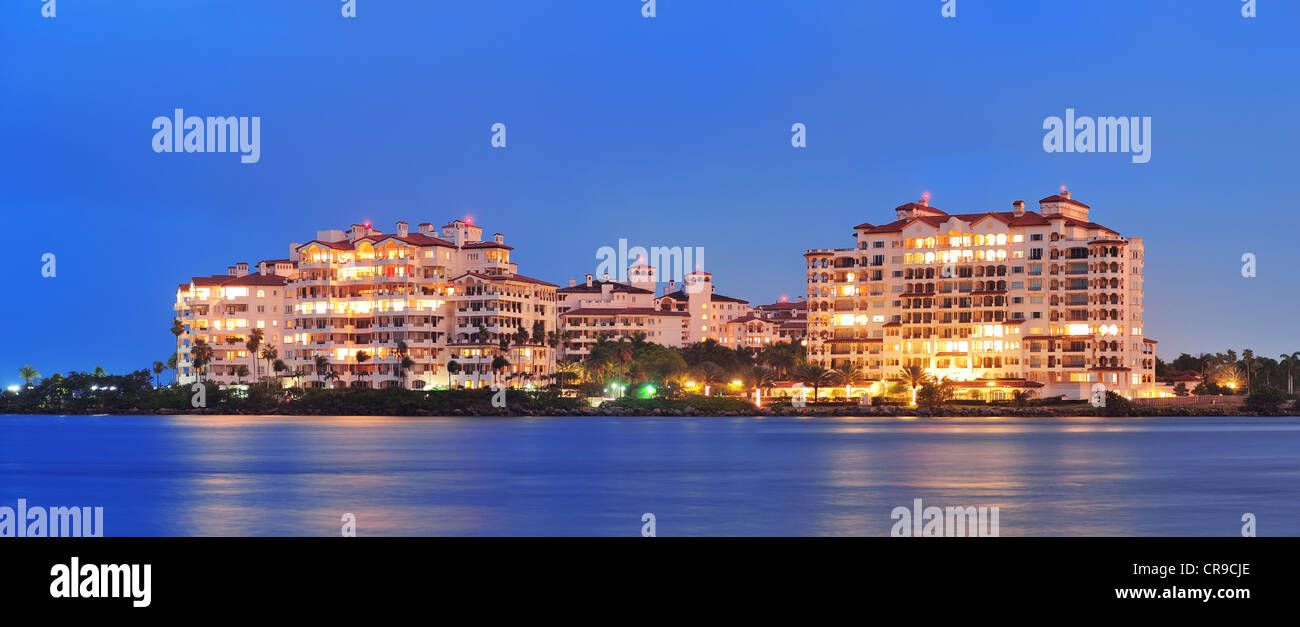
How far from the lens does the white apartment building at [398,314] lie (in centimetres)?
17138

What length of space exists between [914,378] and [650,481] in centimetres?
11212

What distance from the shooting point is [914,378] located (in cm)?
16750

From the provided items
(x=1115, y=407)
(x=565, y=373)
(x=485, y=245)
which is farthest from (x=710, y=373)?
(x=1115, y=407)

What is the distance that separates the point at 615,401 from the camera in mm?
171875

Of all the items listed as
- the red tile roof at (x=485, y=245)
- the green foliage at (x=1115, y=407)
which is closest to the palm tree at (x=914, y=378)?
the green foliage at (x=1115, y=407)

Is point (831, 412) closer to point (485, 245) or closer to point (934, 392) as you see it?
point (934, 392)

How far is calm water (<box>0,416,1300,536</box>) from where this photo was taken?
4284cm

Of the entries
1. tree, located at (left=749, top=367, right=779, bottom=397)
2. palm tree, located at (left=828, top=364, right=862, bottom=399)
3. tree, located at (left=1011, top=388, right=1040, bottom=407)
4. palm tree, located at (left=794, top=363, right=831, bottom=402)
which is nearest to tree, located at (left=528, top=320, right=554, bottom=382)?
tree, located at (left=749, top=367, right=779, bottom=397)

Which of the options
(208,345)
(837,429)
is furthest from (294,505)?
(208,345)

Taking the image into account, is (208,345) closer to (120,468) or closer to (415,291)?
(415,291)

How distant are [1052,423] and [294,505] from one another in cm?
10410

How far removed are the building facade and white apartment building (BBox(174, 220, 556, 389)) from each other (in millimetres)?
38925

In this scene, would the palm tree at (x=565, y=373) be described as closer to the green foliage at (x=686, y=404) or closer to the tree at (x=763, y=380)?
the green foliage at (x=686, y=404)
